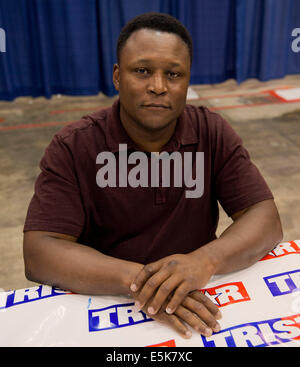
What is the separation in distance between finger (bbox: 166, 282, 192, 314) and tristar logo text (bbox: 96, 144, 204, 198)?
361mm

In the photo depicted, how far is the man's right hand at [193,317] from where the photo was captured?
88cm

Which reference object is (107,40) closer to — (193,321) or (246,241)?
(246,241)

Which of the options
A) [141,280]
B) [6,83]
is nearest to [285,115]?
[6,83]

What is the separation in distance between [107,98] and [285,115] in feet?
7.13

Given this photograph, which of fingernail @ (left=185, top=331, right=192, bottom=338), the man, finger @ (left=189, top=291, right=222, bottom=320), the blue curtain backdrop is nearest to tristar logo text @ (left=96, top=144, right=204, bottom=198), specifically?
the man

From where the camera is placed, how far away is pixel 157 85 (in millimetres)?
1127

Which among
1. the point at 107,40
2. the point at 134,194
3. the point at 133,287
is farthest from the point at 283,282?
the point at 107,40

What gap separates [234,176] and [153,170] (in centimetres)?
27

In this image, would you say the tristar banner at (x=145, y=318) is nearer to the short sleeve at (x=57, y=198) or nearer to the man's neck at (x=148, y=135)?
the short sleeve at (x=57, y=198)

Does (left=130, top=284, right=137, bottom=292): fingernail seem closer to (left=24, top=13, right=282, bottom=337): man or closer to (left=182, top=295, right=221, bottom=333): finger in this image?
(left=24, top=13, right=282, bottom=337): man

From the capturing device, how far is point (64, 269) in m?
1.01

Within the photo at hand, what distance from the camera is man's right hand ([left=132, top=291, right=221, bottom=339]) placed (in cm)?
88

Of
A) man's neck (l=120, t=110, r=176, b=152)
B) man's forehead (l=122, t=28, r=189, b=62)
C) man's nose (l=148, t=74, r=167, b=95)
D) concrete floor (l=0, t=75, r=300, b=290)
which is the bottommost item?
concrete floor (l=0, t=75, r=300, b=290)
